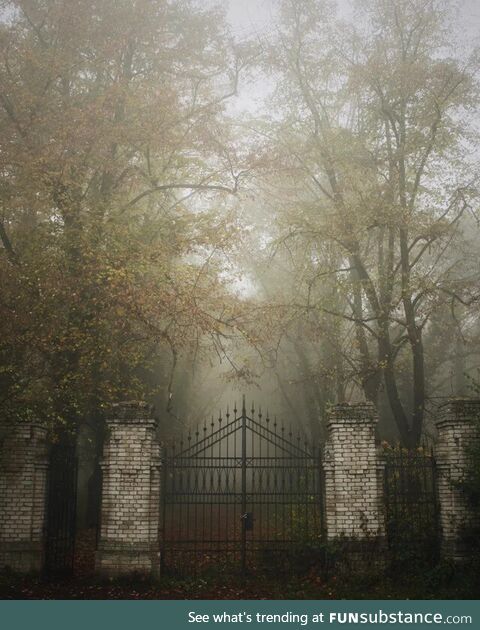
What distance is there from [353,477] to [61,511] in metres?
5.48

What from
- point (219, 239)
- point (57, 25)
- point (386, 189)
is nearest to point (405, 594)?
point (219, 239)

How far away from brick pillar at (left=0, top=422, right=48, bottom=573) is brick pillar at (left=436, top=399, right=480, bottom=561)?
24.0 feet

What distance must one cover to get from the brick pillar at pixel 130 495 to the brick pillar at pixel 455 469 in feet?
17.1

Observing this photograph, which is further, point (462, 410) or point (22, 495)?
point (462, 410)

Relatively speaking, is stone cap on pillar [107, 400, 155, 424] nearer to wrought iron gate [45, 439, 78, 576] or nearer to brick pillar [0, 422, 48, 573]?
wrought iron gate [45, 439, 78, 576]

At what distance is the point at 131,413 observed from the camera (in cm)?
1027

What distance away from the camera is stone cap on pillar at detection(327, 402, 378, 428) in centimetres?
1031

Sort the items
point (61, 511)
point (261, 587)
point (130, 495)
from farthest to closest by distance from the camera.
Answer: point (61, 511) < point (130, 495) < point (261, 587)

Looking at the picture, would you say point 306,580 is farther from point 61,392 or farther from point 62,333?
point 62,333

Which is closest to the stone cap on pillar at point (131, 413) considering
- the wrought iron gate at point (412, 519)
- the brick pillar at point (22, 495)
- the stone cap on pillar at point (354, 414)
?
the brick pillar at point (22, 495)

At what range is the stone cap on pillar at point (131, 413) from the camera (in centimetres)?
1022

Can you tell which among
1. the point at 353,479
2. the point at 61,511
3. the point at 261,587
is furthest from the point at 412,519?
the point at 61,511

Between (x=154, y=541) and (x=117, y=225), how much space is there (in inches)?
274

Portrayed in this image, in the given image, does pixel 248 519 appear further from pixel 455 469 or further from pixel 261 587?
pixel 455 469
